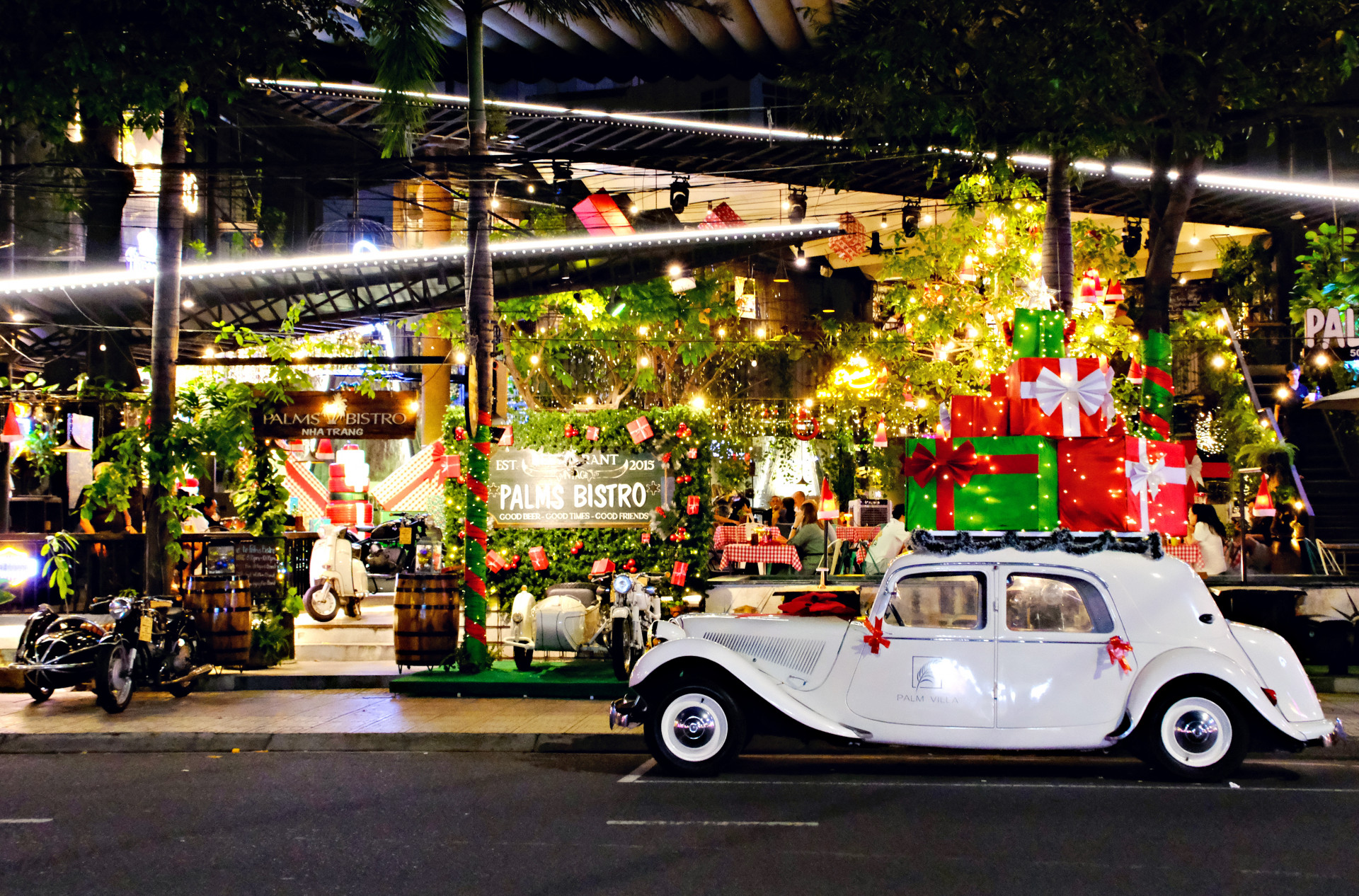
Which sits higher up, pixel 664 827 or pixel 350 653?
pixel 664 827

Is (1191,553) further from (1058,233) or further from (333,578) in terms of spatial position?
(333,578)

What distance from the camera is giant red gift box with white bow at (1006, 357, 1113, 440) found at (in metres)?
8.55

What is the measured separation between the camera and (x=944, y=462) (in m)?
8.63

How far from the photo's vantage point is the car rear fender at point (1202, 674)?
759 centimetres

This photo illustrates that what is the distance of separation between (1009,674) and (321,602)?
11.1 metres

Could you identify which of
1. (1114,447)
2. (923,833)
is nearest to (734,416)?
(1114,447)

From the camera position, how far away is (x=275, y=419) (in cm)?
1397

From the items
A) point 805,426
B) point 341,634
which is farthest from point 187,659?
point 805,426

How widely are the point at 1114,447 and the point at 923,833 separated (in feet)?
11.8

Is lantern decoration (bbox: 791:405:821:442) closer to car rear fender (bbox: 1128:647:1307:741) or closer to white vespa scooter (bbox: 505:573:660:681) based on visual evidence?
white vespa scooter (bbox: 505:573:660:681)

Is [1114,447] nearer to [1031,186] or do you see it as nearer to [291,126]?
[1031,186]

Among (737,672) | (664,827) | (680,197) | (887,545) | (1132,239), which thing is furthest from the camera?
(1132,239)

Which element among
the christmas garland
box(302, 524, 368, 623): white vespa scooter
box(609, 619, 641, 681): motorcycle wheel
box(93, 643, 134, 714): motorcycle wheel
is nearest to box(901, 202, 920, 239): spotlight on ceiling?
box(302, 524, 368, 623): white vespa scooter

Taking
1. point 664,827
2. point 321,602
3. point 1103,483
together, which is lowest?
point 664,827
